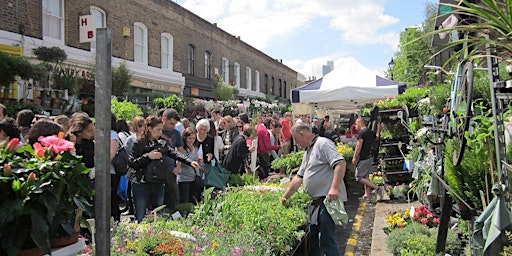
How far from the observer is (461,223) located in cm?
485

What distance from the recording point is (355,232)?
760 cm

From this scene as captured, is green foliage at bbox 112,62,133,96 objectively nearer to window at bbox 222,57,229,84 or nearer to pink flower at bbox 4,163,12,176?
pink flower at bbox 4,163,12,176

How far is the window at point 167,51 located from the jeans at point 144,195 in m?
16.3

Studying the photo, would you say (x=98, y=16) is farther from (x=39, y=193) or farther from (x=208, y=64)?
(x=39, y=193)

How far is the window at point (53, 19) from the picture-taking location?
A: 13.6 metres

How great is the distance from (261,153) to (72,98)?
4705 millimetres

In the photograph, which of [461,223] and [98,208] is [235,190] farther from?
[98,208]

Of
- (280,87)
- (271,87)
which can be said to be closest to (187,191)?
(271,87)

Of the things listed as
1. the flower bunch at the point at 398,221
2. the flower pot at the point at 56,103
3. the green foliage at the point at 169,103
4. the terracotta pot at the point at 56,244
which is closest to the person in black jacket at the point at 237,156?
the flower bunch at the point at 398,221

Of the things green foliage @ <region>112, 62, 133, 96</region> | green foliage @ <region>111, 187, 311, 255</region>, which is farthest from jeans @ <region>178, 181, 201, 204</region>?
green foliage @ <region>112, 62, 133, 96</region>

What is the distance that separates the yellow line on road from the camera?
6575 millimetres

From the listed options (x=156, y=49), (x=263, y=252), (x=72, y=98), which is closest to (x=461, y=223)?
(x=263, y=252)

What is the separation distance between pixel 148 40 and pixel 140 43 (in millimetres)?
546

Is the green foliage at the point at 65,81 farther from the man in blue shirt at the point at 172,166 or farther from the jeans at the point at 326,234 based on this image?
the jeans at the point at 326,234
